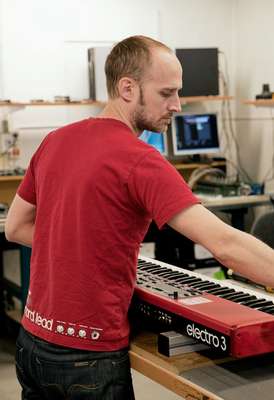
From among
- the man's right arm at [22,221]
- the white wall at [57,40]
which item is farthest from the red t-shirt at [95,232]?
the white wall at [57,40]

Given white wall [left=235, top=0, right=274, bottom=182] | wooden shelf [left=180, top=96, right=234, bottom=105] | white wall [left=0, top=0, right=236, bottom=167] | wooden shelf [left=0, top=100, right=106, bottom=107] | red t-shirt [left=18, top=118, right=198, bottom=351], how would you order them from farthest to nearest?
white wall [left=235, top=0, right=274, bottom=182], wooden shelf [left=180, top=96, right=234, bottom=105], white wall [left=0, top=0, right=236, bottom=167], wooden shelf [left=0, top=100, right=106, bottom=107], red t-shirt [left=18, top=118, right=198, bottom=351]

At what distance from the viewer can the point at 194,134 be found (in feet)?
17.0

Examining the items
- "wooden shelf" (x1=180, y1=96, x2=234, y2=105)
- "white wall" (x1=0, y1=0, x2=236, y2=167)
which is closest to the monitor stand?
"wooden shelf" (x1=180, y1=96, x2=234, y2=105)

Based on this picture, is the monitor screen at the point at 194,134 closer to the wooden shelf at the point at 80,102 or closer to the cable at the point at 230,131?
the wooden shelf at the point at 80,102

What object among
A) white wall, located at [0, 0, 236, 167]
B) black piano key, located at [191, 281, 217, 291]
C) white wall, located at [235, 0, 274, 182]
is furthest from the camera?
white wall, located at [235, 0, 274, 182]

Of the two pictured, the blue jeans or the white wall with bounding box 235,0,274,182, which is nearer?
the blue jeans

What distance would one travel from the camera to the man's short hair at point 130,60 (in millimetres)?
1494

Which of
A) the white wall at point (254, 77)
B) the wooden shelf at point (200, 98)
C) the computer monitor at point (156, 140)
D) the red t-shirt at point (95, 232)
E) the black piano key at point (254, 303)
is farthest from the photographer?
the white wall at point (254, 77)

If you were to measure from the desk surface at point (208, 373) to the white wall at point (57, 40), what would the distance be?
11.2ft

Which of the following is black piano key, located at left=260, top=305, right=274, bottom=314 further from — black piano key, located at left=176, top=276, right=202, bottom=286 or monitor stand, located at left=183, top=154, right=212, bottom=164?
monitor stand, located at left=183, top=154, right=212, bottom=164

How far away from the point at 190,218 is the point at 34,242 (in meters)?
0.42

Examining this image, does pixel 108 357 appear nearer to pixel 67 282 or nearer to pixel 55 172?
pixel 67 282

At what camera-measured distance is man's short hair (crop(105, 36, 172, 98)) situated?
1.49 m

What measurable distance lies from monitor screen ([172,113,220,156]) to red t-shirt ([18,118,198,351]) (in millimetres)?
3633
